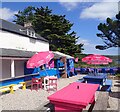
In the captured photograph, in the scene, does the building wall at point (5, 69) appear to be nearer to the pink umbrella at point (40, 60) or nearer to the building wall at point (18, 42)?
the building wall at point (18, 42)

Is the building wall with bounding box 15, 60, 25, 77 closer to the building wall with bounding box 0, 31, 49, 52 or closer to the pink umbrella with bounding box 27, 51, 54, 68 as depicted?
the building wall with bounding box 0, 31, 49, 52

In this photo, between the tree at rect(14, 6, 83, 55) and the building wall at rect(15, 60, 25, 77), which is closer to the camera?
the building wall at rect(15, 60, 25, 77)

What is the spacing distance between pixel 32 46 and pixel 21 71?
5.34 metres

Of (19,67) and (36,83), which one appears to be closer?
(36,83)

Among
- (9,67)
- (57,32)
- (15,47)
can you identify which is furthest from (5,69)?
(57,32)

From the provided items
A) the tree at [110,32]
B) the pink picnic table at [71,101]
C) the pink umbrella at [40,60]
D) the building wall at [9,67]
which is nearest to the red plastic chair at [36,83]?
the pink umbrella at [40,60]

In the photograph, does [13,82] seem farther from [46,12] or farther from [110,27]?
[46,12]

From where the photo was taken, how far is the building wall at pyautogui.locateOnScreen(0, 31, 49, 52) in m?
19.3

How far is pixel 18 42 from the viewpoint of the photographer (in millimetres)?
21547

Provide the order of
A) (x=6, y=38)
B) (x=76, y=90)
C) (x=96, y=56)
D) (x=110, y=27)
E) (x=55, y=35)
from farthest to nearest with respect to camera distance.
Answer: (x=55, y=35) → (x=110, y=27) → (x=6, y=38) → (x=96, y=56) → (x=76, y=90)

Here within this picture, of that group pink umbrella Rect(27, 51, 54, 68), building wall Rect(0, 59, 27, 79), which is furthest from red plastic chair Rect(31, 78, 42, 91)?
building wall Rect(0, 59, 27, 79)

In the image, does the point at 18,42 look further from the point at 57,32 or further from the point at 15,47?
the point at 57,32

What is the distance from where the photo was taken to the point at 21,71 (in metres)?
20.2

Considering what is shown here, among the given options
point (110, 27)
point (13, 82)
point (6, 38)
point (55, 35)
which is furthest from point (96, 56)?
point (55, 35)
